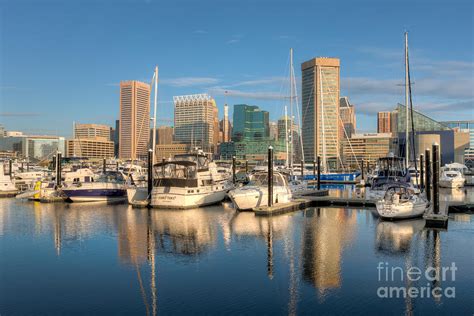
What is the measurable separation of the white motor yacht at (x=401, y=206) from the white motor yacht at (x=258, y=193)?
10.9m

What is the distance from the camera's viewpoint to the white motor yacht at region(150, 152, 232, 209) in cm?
4459

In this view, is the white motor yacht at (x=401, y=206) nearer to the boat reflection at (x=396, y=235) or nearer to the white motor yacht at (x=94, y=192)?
the boat reflection at (x=396, y=235)

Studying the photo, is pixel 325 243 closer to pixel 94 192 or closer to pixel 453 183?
pixel 94 192

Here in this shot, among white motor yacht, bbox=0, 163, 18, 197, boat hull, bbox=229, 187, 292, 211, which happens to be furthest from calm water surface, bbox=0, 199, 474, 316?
white motor yacht, bbox=0, 163, 18, 197

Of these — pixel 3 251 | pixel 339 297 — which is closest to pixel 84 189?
pixel 3 251

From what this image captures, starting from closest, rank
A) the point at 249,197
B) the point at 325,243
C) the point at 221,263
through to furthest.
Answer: the point at 221,263 < the point at 325,243 < the point at 249,197

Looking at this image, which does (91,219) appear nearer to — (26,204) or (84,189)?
(84,189)

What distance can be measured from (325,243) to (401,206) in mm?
11120

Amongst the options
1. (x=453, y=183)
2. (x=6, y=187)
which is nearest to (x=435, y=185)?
(x=453, y=183)

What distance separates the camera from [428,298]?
17.5m

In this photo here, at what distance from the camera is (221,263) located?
23.1m

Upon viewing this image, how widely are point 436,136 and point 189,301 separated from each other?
561 ft

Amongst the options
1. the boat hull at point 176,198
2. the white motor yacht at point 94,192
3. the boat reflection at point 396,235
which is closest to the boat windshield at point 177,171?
the boat hull at point 176,198

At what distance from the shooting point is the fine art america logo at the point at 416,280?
1795 cm
